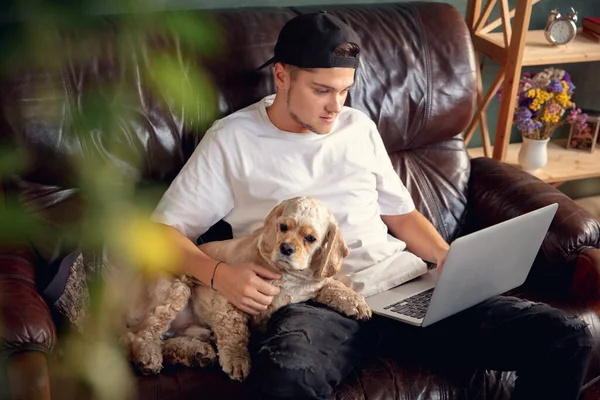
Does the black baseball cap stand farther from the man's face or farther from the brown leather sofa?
the brown leather sofa

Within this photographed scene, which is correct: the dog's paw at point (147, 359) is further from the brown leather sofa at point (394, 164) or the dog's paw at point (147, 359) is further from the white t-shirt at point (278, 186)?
the white t-shirt at point (278, 186)

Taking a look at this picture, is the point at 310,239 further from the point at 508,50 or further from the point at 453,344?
the point at 508,50

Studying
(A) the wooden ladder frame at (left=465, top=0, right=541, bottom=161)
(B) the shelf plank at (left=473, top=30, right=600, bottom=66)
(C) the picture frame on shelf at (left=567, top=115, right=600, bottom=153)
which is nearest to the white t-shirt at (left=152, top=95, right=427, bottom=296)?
(A) the wooden ladder frame at (left=465, top=0, right=541, bottom=161)

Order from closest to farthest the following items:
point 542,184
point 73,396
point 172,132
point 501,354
Result: point 73,396 < point 501,354 < point 172,132 < point 542,184

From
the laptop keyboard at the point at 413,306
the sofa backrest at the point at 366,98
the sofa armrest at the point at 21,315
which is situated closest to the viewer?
the sofa armrest at the point at 21,315

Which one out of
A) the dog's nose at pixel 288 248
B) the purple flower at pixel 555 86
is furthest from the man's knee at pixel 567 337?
the purple flower at pixel 555 86

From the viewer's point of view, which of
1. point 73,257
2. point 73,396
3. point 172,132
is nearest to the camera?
point 73,396

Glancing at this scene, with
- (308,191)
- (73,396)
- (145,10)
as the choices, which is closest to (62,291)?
(308,191)

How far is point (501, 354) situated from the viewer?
5.19 ft

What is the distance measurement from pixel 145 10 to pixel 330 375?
114 cm

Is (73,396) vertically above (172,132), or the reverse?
(73,396)

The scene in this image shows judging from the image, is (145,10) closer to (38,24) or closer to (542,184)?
(38,24)

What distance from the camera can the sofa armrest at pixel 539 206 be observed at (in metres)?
1.89

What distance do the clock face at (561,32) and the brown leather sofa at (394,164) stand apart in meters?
0.62
